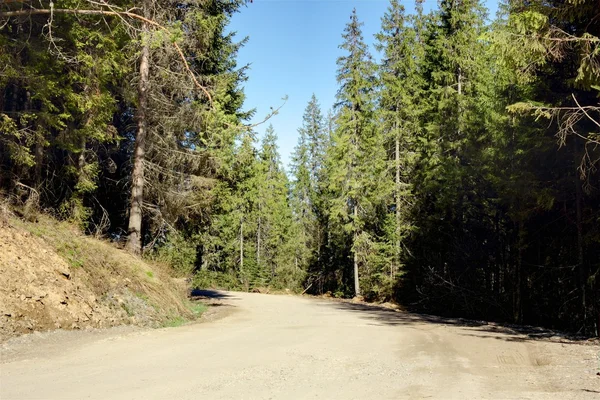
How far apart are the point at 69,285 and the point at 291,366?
573cm

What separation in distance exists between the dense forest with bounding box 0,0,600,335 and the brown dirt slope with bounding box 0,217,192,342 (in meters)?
1.59

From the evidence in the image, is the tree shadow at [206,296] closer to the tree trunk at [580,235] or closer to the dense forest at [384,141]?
the dense forest at [384,141]

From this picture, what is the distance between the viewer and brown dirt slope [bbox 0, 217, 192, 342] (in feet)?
27.7

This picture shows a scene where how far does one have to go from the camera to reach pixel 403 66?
28469mm

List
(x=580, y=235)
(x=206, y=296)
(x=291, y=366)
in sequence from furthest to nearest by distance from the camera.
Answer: (x=206, y=296) < (x=580, y=235) < (x=291, y=366)

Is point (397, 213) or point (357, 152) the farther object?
point (357, 152)

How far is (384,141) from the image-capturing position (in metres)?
27.9

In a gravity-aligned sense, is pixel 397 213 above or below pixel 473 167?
below

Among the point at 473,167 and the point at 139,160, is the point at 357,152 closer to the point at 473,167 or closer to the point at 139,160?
the point at 473,167

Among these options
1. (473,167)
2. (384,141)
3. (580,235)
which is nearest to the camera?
(580,235)

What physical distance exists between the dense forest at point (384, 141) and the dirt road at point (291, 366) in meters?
4.36

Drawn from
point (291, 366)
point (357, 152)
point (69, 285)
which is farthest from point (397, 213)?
point (291, 366)

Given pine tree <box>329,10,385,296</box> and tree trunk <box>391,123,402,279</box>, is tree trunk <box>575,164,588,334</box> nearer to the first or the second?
tree trunk <box>391,123,402,279</box>

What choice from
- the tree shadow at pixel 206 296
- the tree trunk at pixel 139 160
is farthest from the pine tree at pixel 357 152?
the tree trunk at pixel 139 160
